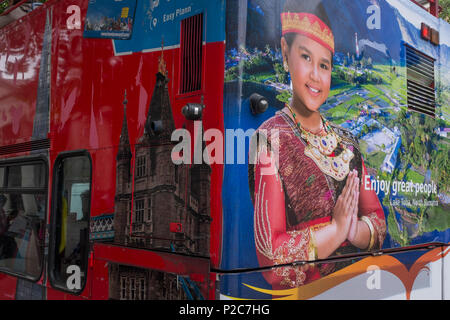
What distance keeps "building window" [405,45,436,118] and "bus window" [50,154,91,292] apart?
274 cm

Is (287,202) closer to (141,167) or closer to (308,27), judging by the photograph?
(141,167)

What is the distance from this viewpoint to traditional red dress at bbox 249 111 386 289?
2586 millimetres

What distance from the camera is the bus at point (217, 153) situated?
2553 millimetres

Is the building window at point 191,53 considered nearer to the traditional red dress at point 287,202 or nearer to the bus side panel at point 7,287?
the traditional red dress at point 287,202

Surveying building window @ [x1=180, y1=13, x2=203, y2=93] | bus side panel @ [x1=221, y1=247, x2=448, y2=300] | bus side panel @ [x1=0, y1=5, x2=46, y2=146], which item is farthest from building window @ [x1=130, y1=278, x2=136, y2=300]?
bus side panel @ [x1=0, y1=5, x2=46, y2=146]

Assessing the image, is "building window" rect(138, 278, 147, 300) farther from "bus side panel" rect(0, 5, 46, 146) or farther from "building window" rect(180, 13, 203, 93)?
"bus side panel" rect(0, 5, 46, 146)

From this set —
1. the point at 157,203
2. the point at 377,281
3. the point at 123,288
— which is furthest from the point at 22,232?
the point at 377,281

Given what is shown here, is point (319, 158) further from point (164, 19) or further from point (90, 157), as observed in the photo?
point (90, 157)

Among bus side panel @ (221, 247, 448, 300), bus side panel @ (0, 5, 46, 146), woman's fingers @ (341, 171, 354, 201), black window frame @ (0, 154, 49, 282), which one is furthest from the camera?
bus side panel @ (0, 5, 46, 146)

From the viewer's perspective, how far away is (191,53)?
2711 mm

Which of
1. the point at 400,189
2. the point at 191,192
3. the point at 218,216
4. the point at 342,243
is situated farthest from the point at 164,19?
the point at 400,189

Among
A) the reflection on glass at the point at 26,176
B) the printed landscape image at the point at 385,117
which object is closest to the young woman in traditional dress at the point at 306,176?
the printed landscape image at the point at 385,117
